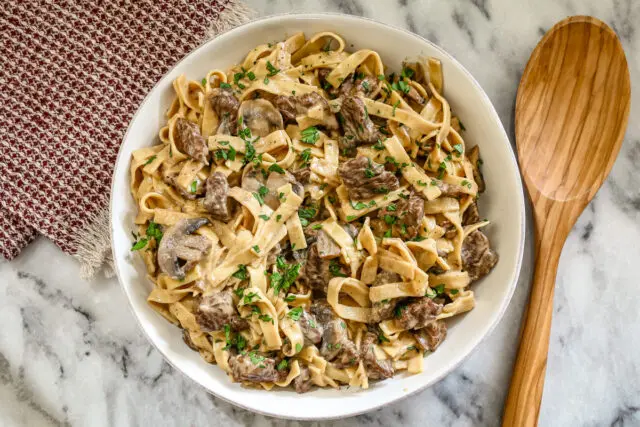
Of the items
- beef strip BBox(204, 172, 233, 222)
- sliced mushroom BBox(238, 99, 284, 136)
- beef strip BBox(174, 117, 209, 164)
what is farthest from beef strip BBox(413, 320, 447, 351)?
beef strip BBox(174, 117, 209, 164)

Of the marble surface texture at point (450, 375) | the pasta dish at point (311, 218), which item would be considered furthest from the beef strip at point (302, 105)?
the marble surface texture at point (450, 375)

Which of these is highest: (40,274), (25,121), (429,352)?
(25,121)

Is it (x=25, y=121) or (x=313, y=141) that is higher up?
(x=313, y=141)

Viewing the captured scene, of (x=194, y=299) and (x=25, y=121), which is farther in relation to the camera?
(x=25, y=121)

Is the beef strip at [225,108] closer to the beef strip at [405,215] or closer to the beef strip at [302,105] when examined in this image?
the beef strip at [302,105]

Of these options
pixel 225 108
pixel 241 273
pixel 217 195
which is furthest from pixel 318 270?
pixel 225 108

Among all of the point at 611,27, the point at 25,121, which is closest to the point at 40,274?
the point at 25,121

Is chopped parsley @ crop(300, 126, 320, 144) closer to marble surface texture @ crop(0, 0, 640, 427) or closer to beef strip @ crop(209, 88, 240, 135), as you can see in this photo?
beef strip @ crop(209, 88, 240, 135)

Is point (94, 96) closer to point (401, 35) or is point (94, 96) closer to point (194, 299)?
point (194, 299)

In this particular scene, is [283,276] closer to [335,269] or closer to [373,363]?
[335,269]
